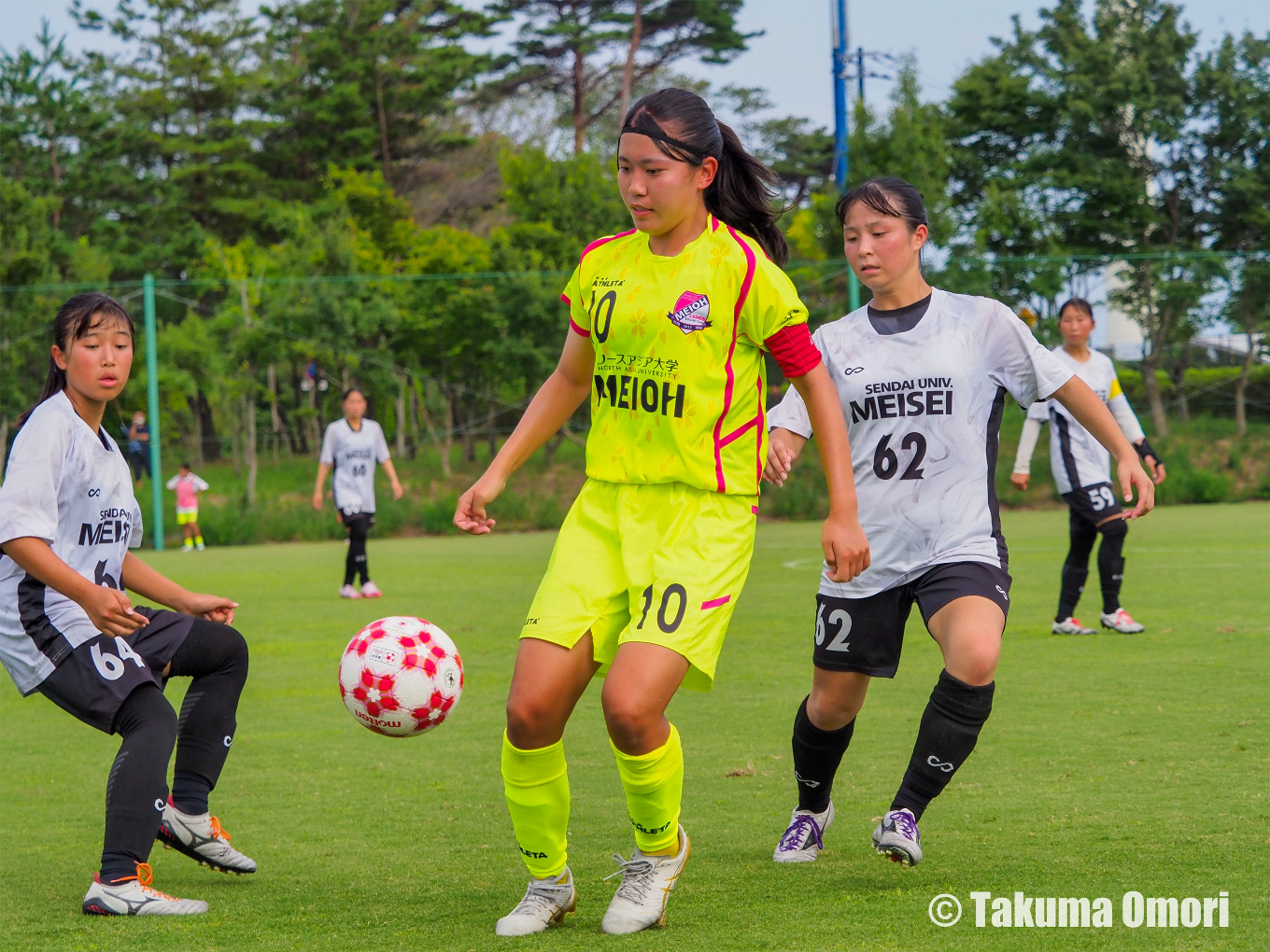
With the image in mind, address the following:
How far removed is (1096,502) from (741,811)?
5.06 m

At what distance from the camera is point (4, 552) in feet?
12.0

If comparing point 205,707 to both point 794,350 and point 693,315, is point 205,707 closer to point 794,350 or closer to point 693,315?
point 693,315

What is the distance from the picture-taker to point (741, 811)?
15.4 ft

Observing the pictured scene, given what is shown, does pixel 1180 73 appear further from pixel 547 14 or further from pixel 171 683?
pixel 171 683

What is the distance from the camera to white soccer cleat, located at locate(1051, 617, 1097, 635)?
29.2ft

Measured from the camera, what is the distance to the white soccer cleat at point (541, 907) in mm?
3373

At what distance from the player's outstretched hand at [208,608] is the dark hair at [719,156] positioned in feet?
5.91

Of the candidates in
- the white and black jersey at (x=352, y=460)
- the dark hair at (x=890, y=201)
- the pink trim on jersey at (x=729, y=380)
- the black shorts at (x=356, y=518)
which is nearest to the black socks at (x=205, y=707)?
the pink trim on jersey at (x=729, y=380)

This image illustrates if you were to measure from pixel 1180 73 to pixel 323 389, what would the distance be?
21750 millimetres

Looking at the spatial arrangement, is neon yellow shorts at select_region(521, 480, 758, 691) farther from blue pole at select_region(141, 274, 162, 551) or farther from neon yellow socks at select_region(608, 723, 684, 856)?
blue pole at select_region(141, 274, 162, 551)

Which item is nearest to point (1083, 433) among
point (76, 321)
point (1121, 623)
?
point (1121, 623)

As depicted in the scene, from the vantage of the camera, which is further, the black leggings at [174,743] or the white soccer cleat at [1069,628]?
the white soccer cleat at [1069,628]

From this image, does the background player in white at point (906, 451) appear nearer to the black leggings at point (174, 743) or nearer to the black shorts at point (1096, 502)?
the black leggings at point (174, 743)

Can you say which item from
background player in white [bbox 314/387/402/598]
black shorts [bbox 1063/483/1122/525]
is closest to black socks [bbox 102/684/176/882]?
black shorts [bbox 1063/483/1122/525]
